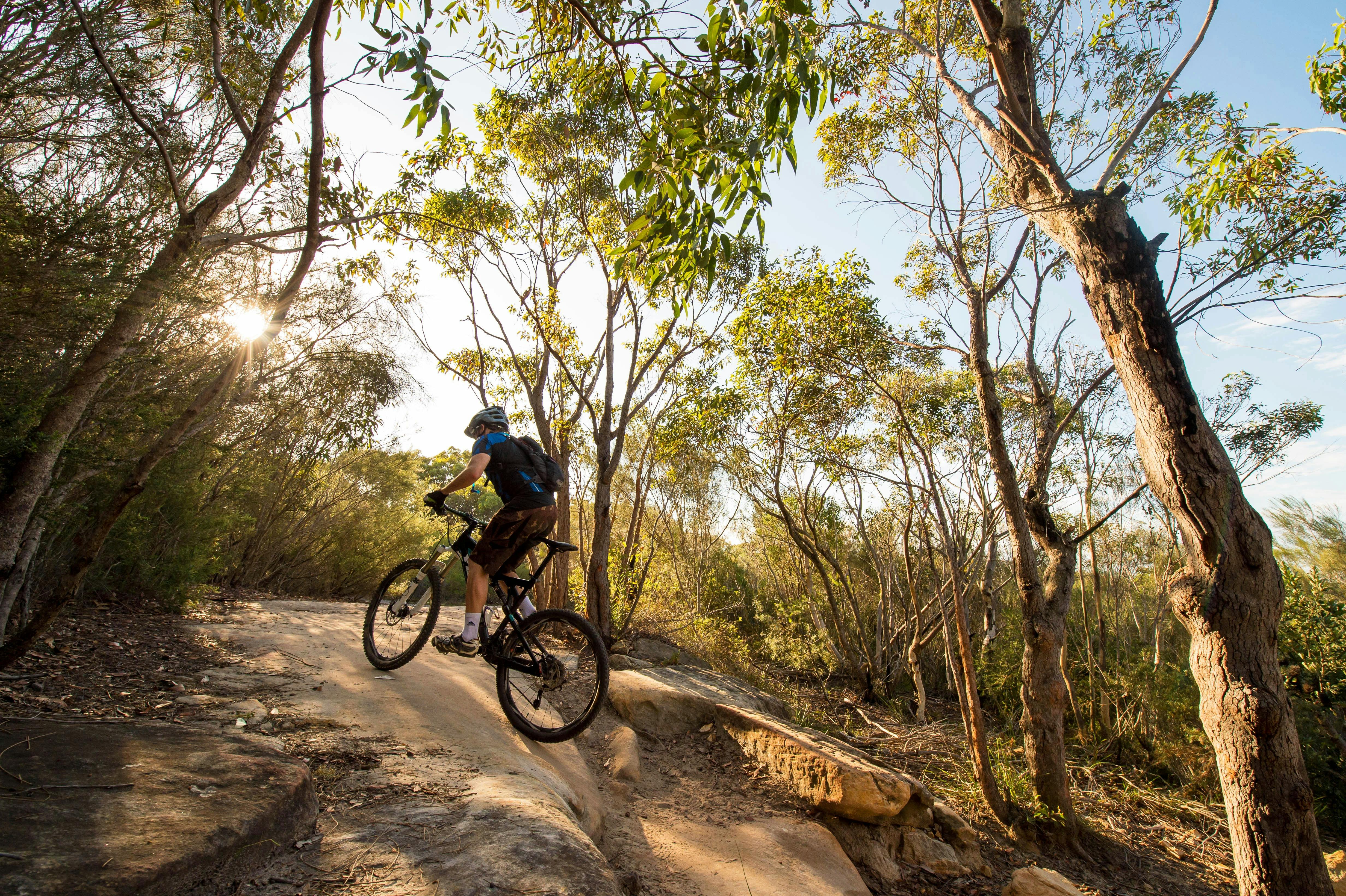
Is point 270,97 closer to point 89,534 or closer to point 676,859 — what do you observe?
point 89,534

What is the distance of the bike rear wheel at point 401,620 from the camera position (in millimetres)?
4191

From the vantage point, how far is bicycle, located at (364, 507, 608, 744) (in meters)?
3.66

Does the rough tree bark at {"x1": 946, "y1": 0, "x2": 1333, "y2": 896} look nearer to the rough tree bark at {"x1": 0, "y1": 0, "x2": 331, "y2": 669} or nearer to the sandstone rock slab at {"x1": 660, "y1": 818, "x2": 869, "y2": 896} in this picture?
the sandstone rock slab at {"x1": 660, "y1": 818, "x2": 869, "y2": 896}

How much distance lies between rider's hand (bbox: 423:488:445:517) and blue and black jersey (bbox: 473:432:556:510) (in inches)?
13.2

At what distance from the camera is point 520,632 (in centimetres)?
379

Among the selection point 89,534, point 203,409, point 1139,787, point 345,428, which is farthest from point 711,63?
point 1139,787

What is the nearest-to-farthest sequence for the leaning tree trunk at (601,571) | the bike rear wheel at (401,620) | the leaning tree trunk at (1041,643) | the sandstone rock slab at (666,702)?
the bike rear wheel at (401,620), the sandstone rock slab at (666,702), the leaning tree trunk at (1041,643), the leaning tree trunk at (601,571)

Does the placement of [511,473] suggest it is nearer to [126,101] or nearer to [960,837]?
[126,101]

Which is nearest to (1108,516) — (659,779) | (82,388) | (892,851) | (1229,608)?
(1229,608)

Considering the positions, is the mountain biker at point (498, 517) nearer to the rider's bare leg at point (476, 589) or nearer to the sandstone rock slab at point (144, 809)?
the rider's bare leg at point (476, 589)

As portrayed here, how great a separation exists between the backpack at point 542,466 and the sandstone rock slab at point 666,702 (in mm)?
1705

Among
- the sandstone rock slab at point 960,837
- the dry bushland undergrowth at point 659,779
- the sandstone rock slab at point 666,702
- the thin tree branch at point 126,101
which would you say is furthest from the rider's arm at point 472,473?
the sandstone rock slab at point 960,837

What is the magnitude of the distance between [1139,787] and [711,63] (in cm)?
1001

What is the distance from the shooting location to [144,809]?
175cm
